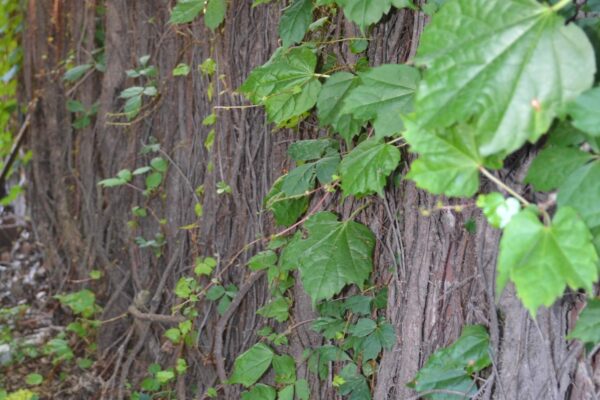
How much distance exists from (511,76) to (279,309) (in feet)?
3.91

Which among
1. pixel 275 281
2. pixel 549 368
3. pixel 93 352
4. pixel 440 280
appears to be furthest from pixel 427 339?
pixel 93 352

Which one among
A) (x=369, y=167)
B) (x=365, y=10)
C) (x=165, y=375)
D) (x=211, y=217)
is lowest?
(x=165, y=375)

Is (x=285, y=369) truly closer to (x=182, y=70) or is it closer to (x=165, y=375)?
(x=165, y=375)

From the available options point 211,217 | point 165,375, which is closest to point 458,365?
point 211,217

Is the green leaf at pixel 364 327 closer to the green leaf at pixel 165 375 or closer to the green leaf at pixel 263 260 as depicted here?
the green leaf at pixel 263 260

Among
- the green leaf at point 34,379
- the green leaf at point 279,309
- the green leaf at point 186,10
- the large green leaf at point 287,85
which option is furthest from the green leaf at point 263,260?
the green leaf at point 34,379

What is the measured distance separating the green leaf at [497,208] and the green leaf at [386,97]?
0.32 meters

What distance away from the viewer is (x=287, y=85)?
5.36 feet

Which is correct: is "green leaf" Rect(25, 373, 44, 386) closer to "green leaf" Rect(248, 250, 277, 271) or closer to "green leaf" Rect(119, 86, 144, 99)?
"green leaf" Rect(119, 86, 144, 99)

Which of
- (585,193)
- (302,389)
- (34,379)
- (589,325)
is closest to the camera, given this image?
(585,193)

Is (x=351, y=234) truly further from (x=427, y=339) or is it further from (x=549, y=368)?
(x=549, y=368)

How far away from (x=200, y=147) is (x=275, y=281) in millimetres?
658

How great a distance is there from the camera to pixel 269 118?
1663mm

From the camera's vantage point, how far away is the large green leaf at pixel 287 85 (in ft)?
5.27
